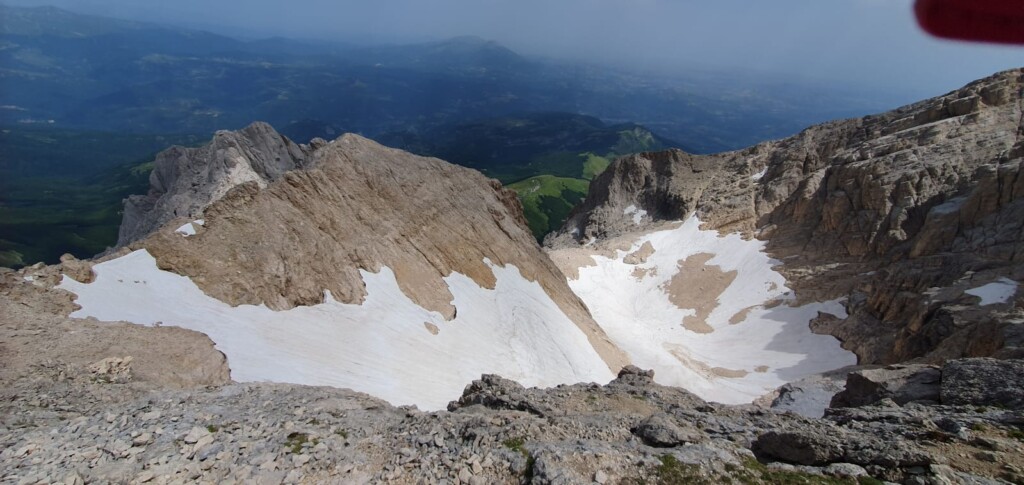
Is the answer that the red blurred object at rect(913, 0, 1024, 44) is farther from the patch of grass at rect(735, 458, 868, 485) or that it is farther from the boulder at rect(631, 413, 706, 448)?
the boulder at rect(631, 413, 706, 448)

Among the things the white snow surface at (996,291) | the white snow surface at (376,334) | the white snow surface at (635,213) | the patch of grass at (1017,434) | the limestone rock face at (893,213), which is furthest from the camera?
the white snow surface at (635,213)

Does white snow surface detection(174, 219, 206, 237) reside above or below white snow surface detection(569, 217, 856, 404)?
above

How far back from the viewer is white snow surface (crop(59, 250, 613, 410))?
21.2m

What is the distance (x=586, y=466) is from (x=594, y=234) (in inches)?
2982

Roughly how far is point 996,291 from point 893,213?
21076 mm

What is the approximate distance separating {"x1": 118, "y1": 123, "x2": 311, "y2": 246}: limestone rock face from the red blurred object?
54933 mm

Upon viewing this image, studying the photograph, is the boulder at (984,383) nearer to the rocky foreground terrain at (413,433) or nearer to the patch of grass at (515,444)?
the rocky foreground terrain at (413,433)

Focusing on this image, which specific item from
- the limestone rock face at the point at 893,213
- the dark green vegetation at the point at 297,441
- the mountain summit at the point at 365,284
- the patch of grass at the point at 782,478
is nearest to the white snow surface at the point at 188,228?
the mountain summit at the point at 365,284

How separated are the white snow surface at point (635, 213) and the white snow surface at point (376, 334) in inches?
1788

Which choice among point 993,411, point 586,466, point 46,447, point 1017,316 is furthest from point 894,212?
point 46,447

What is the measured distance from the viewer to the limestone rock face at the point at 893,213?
37.4 meters

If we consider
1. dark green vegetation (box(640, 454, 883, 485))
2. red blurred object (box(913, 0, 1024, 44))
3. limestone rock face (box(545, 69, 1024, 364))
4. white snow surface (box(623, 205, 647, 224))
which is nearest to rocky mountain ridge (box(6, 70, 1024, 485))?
dark green vegetation (box(640, 454, 883, 485))

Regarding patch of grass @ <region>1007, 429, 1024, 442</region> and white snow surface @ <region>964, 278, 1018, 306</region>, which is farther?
white snow surface @ <region>964, 278, 1018, 306</region>

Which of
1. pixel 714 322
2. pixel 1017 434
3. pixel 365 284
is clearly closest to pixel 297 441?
pixel 1017 434
